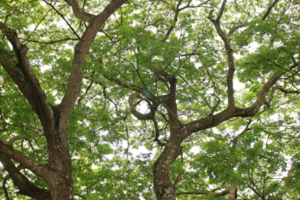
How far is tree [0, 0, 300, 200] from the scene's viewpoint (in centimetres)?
400

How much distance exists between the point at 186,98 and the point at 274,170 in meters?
2.59

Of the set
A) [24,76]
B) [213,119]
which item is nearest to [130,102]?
[213,119]

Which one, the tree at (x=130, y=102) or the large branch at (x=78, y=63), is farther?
the large branch at (x=78, y=63)

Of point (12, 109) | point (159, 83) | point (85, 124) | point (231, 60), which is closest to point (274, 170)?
point (231, 60)

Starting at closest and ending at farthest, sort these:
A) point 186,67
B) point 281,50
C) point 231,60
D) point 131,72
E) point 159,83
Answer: point 281,50, point 131,72, point 186,67, point 231,60, point 159,83

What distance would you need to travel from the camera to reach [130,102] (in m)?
7.19

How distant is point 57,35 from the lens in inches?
241

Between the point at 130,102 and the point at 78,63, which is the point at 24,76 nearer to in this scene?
the point at 78,63

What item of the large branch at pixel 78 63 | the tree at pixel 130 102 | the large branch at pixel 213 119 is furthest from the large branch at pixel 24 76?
the large branch at pixel 213 119

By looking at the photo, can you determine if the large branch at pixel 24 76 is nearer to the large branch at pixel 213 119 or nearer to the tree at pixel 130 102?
the tree at pixel 130 102

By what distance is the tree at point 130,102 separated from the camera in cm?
400

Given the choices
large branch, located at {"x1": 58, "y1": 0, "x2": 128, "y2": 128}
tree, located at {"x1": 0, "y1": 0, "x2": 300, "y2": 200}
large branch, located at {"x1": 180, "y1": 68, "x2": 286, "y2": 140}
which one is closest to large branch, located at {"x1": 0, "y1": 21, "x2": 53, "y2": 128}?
tree, located at {"x1": 0, "y1": 0, "x2": 300, "y2": 200}

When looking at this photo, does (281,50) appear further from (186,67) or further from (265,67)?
(186,67)

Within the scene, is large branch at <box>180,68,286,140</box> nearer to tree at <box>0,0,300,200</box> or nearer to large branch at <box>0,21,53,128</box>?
tree at <box>0,0,300,200</box>
